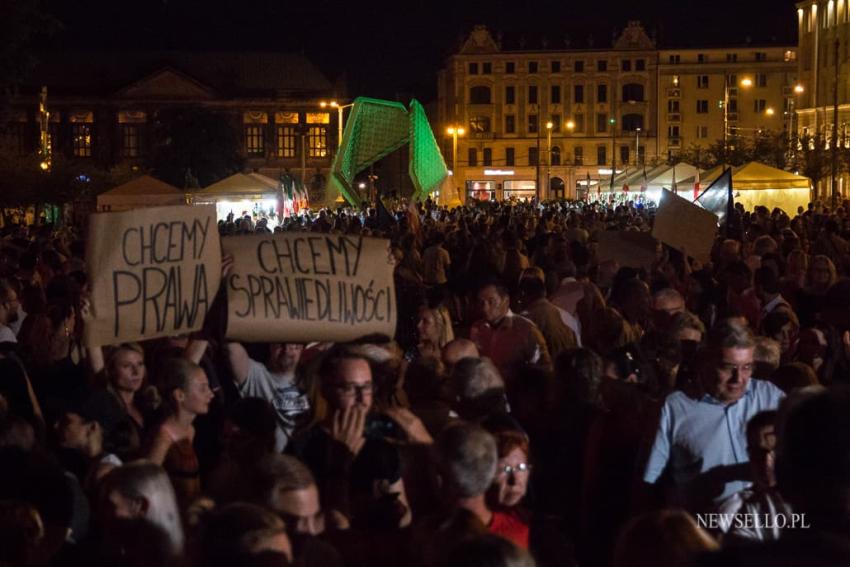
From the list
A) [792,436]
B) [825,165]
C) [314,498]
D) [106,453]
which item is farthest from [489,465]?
[825,165]

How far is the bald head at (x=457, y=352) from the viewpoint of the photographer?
6605 mm

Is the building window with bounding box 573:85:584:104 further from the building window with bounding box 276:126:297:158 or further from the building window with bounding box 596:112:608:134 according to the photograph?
the building window with bounding box 276:126:297:158

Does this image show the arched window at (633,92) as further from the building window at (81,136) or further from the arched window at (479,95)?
the building window at (81,136)

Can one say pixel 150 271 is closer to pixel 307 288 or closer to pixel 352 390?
pixel 307 288

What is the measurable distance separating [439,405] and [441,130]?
10736 cm

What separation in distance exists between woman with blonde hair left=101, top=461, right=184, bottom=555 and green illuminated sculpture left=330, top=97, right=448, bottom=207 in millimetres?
13892

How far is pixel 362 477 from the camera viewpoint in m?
4.93

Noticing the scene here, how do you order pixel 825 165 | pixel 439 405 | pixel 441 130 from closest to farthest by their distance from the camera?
pixel 439 405 < pixel 825 165 < pixel 441 130

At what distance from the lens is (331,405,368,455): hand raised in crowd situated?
17.4 feet

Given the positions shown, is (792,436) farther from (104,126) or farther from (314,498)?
(104,126)

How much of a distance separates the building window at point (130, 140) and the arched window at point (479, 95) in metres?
25.8

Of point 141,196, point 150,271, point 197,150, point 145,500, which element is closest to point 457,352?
point 150,271

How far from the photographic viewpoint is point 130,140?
105000mm

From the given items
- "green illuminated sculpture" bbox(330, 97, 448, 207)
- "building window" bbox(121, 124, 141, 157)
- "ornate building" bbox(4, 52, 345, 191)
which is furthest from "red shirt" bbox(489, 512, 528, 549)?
"building window" bbox(121, 124, 141, 157)
